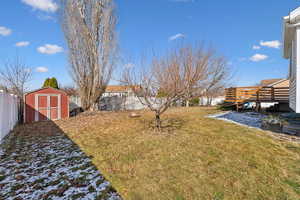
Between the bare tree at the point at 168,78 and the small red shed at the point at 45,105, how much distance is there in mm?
6033

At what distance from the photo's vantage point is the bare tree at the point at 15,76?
11.8 meters

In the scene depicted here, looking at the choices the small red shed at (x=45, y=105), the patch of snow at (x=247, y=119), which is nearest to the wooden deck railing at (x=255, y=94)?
the patch of snow at (x=247, y=119)

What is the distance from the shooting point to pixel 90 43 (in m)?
10.8

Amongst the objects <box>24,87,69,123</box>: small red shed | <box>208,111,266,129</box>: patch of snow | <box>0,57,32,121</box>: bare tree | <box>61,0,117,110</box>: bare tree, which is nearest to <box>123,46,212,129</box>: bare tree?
<box>208,111,266,129</box>: patch of snow

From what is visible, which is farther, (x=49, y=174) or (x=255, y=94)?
(x=255, y=94)

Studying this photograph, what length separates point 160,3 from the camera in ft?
31.4

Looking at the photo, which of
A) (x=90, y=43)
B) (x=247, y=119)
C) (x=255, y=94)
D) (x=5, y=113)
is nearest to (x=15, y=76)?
(x=90, y=43)

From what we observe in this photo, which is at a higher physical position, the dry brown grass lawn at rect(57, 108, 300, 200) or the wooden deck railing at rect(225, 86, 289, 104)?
the wooden deck railing at rect(225, 86, 289, 104)

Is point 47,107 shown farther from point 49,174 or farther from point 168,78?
point 168,78

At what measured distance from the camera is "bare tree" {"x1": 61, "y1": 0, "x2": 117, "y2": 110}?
1046 cm

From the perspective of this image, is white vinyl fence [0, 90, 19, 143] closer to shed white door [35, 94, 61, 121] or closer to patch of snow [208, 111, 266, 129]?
shed white door [35, 94, 61, 121]

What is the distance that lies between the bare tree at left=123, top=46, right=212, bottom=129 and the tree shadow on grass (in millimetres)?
2643

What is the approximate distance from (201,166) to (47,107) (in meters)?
A: 8.93

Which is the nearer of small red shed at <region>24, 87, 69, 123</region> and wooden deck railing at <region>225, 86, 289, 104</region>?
small red shed at <region>24, 87, 69, 123</region>
